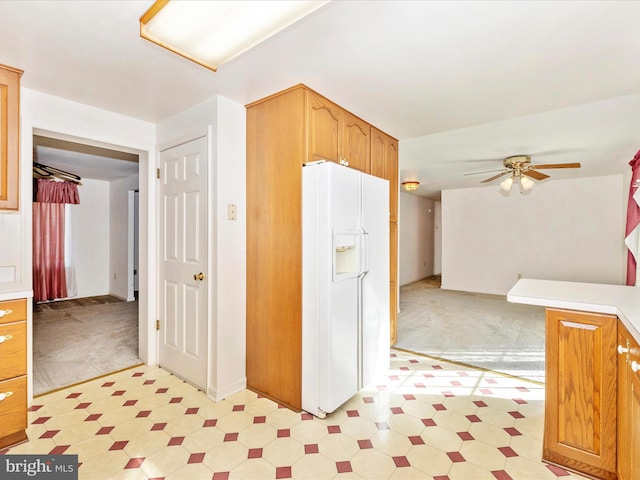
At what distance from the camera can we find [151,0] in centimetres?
142

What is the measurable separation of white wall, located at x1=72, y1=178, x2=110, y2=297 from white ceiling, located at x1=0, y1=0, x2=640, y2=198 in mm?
4441

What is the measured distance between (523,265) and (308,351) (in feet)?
21.2

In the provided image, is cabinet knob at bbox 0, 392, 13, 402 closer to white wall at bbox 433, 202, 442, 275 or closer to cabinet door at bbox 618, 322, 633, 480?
cabinet door at bbox 618, 322, 633, 480

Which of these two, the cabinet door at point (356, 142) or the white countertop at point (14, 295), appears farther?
the cabinet door at point (356, 142)

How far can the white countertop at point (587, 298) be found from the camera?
1457 millimetres

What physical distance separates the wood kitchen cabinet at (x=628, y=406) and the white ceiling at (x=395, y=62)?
5.21ft

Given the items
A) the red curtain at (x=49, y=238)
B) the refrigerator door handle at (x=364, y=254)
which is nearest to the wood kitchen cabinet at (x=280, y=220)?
the refrigerator door handle at (x=364, y=254)

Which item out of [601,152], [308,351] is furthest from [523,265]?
[308,351]

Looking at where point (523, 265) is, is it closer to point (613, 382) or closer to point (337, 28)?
point (613, 382)

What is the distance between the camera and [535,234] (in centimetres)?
668

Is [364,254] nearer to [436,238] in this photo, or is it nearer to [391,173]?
[391,173]

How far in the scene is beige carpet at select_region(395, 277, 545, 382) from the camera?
323 centimetres

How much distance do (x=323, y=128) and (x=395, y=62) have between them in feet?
2.32

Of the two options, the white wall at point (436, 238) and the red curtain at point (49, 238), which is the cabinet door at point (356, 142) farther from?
the white wall at point (436, 238)
